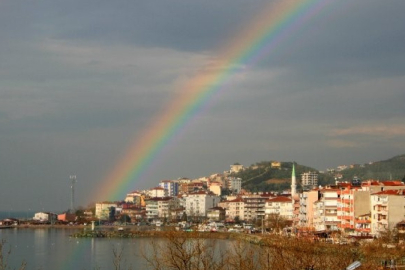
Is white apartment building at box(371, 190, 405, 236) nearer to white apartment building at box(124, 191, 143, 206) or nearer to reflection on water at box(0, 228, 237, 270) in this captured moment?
reflection on water at box(0, 228, 237, 270)

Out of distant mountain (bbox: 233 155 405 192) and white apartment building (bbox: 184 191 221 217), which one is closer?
white apartment building (bbox: 184 191 221 217)

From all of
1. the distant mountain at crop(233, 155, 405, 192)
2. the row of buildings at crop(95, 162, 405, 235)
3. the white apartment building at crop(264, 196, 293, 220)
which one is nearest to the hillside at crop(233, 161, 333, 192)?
the distant mountain at crop(233, 155, 405, 192)

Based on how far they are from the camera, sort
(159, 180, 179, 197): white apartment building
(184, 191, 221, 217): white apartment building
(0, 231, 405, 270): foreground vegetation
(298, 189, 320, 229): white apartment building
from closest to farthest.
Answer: (0, 231, 405, 270): foreground vegetation < (298, 189, 320, 229): white apartment building < (184, 191, 221, 217): white apartment building < (159, 180, 179, 197): white apartment building

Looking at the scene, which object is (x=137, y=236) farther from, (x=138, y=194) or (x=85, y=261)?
(x=138, y=194)

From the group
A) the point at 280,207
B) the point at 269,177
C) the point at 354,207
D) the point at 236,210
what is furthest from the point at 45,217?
the point at 354,207

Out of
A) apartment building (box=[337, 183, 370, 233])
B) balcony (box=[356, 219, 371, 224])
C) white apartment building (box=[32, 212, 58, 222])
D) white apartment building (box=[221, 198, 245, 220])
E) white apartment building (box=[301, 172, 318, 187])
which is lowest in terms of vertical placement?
white apartment building (box=[32, 212, 58, 222])

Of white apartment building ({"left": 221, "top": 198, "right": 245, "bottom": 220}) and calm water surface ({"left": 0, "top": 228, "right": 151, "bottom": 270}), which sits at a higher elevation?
white apartment building ({"left": 221, "top": 198, "right": 245, "bottom": 220})
